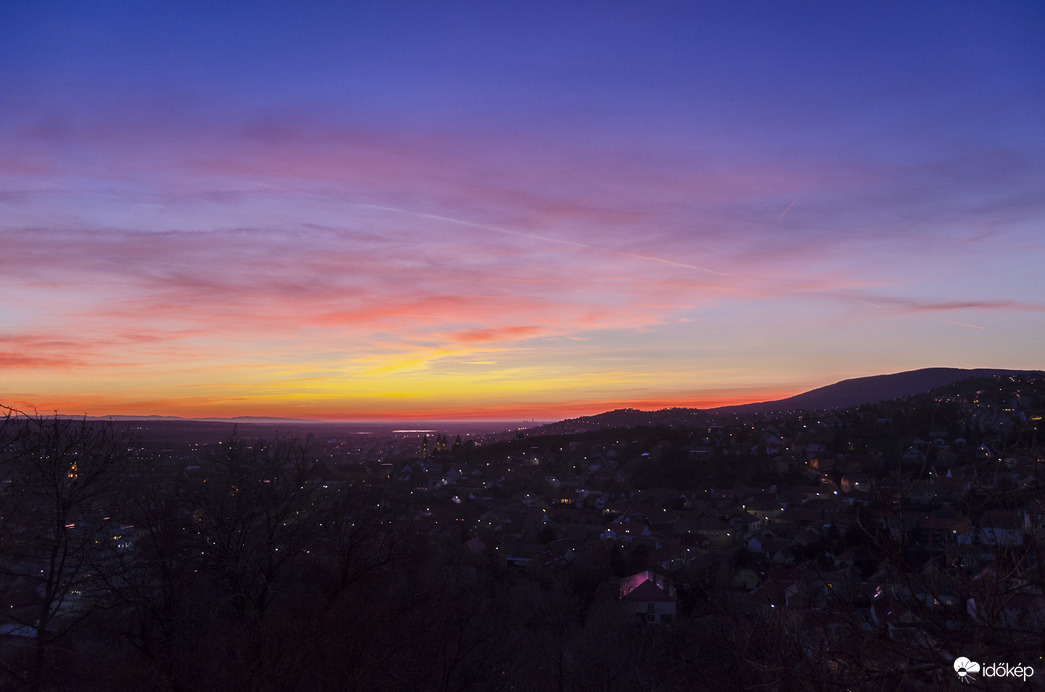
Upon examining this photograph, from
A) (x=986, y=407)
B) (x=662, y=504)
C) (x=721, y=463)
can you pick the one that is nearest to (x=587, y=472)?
(x=721, y=463)

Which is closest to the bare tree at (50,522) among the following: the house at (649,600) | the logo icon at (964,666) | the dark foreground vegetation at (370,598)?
the dark foreground vegetation at (370,598)

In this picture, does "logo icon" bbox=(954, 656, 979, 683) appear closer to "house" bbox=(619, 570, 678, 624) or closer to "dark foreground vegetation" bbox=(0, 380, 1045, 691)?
"dark foreground vegetation" bbox=(0, 380, 1045, 691)

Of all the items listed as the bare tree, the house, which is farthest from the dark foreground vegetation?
the house

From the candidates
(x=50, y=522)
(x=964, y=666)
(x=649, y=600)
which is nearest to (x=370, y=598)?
(x=50, y=522)

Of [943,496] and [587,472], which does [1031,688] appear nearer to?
[943,496]

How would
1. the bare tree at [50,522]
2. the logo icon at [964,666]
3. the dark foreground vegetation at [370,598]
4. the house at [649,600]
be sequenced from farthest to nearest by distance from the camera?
the house at [649,600], the bare tree at [50,522], the dark foreground vegetation at [370,598], the logo icon at [964,666]

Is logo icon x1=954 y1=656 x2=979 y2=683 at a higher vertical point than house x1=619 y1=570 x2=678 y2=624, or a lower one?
higher

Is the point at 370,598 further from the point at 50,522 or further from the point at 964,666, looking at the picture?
the point at 964,666

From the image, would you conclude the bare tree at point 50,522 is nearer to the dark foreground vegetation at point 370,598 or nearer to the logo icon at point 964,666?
the dark foreground vegetation at point 370,598
